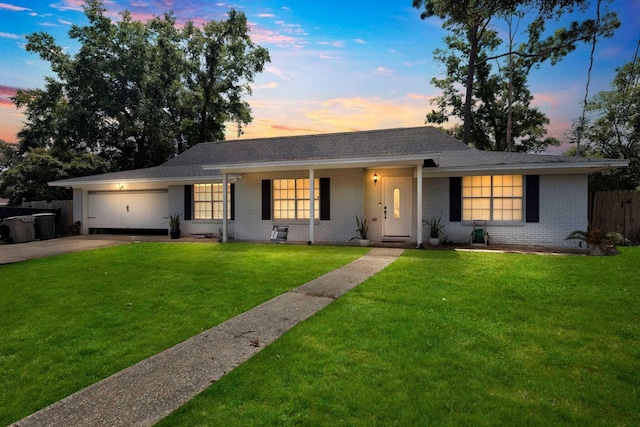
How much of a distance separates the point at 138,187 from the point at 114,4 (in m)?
18.7

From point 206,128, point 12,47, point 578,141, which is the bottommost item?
point 578,141

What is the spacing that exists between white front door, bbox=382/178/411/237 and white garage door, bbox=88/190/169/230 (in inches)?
381

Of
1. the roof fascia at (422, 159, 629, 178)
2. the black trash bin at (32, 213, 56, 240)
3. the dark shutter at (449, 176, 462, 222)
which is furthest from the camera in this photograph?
the black trash bin at (32, 213, 56, 240)

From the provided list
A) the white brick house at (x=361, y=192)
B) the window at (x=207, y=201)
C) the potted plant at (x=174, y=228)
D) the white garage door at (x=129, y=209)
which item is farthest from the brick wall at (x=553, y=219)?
the white garage door at (x=129, y=209)

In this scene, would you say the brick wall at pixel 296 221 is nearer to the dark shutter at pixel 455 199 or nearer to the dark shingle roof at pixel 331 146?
the dark shingle roof at pixel 331 146

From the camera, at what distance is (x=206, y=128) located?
2772cm

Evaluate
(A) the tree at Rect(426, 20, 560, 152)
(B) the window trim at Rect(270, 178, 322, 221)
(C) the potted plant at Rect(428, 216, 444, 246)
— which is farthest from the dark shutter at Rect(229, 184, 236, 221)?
(A) the tree at Rect(426, 20, 560, 152)

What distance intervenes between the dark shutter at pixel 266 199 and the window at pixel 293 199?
0.20 meters

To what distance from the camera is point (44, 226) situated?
14.1m

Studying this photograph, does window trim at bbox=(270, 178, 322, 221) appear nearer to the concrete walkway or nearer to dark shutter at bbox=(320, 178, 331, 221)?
dark shutter at bbox=(320, 178, 331, 221)

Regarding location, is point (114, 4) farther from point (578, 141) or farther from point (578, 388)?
point (578, 141)

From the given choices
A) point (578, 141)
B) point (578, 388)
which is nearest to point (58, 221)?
point (578, 388)

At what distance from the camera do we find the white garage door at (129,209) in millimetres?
14922

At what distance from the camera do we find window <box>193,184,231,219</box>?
13.8 meters
